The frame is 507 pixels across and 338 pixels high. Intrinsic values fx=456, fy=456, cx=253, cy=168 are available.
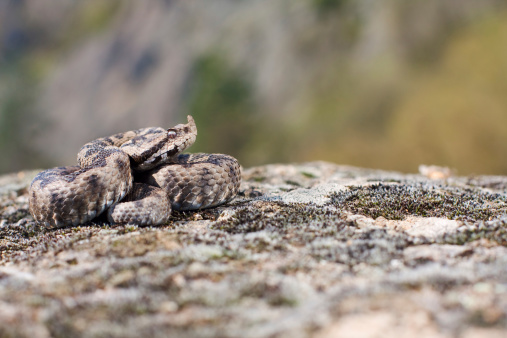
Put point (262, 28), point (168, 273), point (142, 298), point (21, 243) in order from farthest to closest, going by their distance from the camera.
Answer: point (262, 28) → point (21, 243) → point (168, 273) → point (142, 298)

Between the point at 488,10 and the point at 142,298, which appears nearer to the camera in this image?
the point at 142,298

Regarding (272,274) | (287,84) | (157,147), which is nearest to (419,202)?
(272,274)

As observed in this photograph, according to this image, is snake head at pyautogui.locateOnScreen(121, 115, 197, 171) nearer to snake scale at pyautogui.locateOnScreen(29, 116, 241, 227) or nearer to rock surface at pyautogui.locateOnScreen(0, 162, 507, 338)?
snake scale at pyautogui.locateOnScreen(29, 116, 241, 227)

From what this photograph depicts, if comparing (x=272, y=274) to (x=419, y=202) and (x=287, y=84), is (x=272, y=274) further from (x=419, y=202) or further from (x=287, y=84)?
(x=287, y=84)

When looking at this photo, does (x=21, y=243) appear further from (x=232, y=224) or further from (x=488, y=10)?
(x=488, y=10)

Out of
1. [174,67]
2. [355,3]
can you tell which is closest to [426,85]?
[355,3]

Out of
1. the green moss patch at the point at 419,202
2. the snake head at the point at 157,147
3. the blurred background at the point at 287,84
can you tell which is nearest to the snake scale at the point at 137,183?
the snake head at the point at 157,147

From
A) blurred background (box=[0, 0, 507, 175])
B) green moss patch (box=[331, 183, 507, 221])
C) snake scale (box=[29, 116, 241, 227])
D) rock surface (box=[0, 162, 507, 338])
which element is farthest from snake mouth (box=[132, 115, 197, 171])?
blurred background (box=[0, 0, 507, 175])
